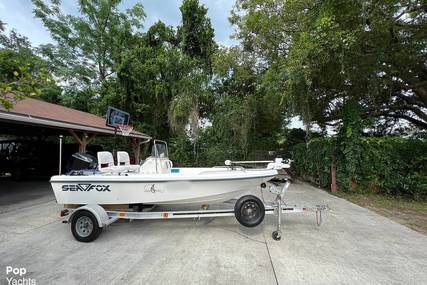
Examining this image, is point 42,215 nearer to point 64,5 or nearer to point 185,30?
point 185,30

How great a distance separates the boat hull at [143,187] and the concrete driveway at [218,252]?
1.97ft

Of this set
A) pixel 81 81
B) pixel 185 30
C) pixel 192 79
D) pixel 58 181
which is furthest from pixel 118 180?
pixel 81 81

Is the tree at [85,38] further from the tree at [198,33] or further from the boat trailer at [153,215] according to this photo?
the boat trailer at [153,215]

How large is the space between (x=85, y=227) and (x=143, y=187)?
1044mm

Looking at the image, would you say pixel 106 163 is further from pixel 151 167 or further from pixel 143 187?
pixel 143 187

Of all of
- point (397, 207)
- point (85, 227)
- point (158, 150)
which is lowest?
point (397, 207)

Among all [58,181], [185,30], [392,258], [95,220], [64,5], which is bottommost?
[392,258]

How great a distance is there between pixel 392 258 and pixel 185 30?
48.8 ft

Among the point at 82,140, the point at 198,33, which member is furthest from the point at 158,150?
the point at 198,33

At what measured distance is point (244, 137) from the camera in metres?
11.8

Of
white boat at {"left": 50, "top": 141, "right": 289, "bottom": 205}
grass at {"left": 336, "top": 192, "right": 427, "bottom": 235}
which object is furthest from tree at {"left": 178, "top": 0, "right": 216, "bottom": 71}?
white boat at {"left": 50, "top": 141, "right": 289, "bottom": 205}

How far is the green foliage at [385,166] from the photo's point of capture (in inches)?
269

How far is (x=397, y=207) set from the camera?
19.7 feet

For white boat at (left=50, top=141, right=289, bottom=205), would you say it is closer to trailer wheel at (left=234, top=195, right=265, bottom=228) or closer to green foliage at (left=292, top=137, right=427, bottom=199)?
trailer wheel at (left=234, top=195, right=265, bottom=228)
